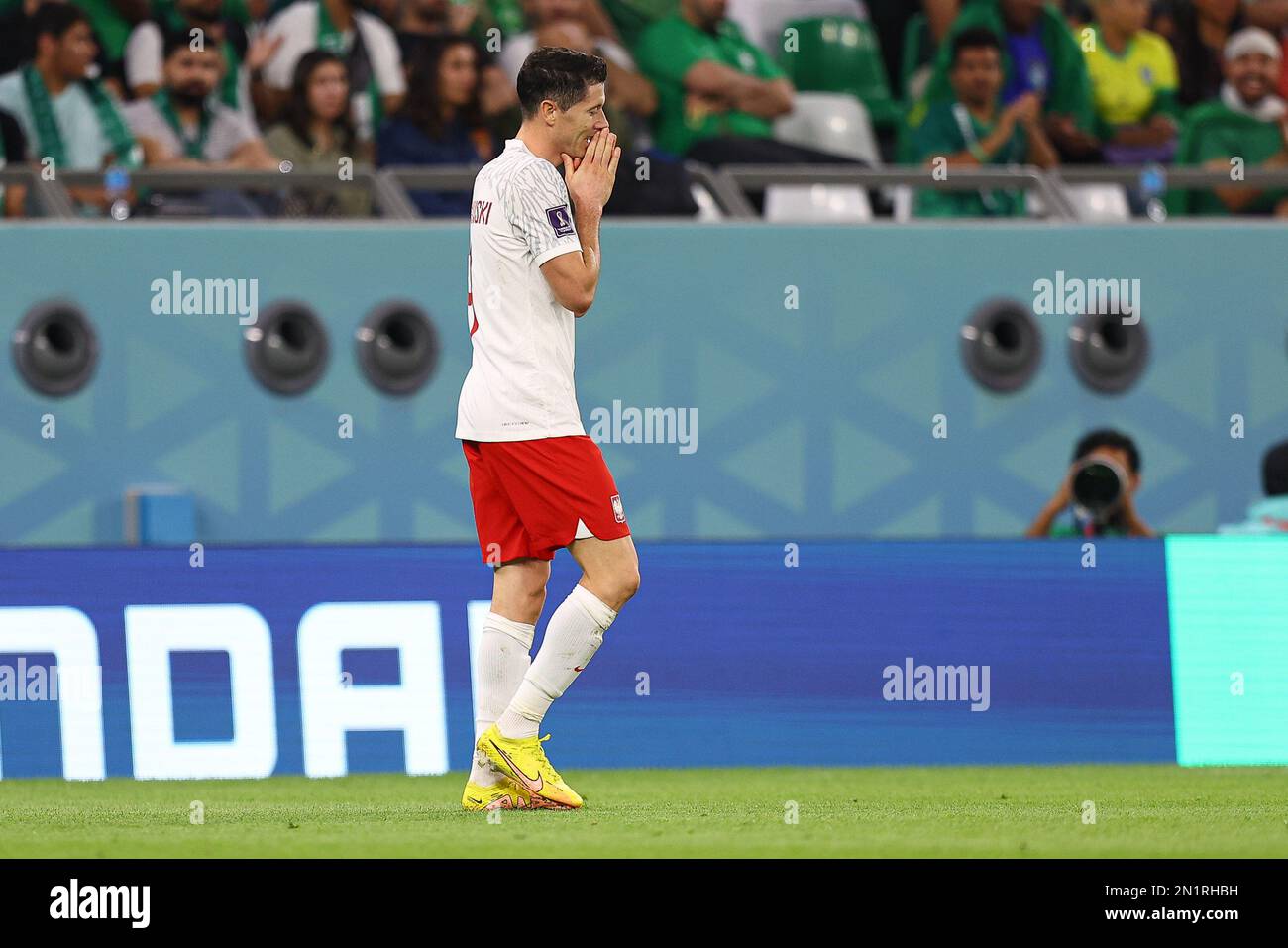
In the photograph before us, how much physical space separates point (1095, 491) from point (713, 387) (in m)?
2.30

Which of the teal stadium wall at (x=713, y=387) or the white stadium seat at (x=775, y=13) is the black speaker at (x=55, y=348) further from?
the white stadium seat at (x=775, y=13)

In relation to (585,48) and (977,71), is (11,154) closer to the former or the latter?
(585,48)

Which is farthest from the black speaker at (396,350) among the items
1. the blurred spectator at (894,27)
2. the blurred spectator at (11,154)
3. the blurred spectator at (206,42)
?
the blurred spectator at (894,27)

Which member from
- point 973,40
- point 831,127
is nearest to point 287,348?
point 831,127

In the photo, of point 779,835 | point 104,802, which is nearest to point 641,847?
point 779,835

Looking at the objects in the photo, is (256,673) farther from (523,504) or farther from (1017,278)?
(1017,278)

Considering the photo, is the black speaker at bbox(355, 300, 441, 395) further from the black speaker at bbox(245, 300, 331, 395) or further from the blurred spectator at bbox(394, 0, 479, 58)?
the blurred spectator at bbox(394, 0, 479, 58)

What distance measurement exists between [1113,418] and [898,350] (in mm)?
1222

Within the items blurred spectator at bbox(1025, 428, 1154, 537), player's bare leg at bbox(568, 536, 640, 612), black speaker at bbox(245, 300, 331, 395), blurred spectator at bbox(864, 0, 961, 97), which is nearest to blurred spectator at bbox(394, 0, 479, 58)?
black speaker at bbox(245, 300, 331, 395)

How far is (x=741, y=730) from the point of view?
8.05 metres

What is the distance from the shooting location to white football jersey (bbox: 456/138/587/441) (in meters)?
5.93

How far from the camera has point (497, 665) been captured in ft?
20.3

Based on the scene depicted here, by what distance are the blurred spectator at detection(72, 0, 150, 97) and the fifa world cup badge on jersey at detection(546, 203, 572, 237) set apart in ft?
19.6

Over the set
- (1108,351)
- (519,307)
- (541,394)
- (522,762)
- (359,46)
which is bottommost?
(522,762)
